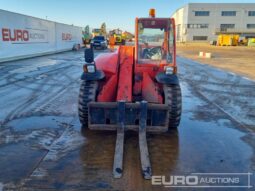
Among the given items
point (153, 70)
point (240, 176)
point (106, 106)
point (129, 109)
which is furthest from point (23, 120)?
point (240, 176)

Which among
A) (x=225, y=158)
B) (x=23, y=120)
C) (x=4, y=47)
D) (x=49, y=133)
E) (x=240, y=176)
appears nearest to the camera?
(x=240, y=176)

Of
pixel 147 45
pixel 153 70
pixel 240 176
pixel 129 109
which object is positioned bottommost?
pixel 240 176

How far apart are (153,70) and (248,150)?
8.20 ft

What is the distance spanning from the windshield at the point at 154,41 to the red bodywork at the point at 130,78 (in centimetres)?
10

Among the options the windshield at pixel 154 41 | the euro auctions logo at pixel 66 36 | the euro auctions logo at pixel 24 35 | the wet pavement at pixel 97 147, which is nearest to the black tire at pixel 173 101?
the wet pavement at pixel 97 147

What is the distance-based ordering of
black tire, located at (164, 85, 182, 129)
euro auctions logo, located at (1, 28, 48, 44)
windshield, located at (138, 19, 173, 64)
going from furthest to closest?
euro auctions logo, located at (1, 28, 48, 44), windshield, located at (138, 19, 173, 64), black tire, located at (164, 85, 182, 129)

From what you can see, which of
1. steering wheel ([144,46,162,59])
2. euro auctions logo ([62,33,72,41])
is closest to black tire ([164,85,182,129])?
steering wheel ([144,46,162,59])

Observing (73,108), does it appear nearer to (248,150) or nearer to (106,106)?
(106,106)

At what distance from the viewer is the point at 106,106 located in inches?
198

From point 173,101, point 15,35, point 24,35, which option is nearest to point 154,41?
point 173,101

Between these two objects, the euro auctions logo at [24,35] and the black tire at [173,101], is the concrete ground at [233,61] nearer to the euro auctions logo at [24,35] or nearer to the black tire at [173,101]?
the black tire at [173,101]

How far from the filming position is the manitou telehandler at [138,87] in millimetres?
5043

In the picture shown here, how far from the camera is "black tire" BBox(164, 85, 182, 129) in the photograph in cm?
533

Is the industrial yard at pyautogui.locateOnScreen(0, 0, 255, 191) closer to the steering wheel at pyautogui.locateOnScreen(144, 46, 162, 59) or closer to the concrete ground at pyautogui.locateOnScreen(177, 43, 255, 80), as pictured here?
the steering wheel at pyautogui.locateOnScreen(144, 46, 162, 59)
